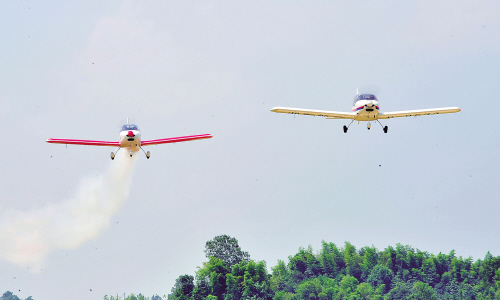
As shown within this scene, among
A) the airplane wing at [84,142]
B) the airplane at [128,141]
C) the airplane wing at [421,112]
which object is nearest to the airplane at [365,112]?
the airplane wing at [421,112]

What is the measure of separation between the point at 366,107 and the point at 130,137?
29808 millimetres

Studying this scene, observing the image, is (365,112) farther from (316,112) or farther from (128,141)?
(128,141)

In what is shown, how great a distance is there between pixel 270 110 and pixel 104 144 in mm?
25241

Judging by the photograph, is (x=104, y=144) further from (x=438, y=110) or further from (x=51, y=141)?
(x=438, y=110)

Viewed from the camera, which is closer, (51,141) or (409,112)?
(409,112)

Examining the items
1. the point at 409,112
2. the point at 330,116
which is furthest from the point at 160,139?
the point at 409,112

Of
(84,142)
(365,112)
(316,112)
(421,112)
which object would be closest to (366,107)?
(365,112)

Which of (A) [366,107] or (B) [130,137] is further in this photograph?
(B) [130,137]

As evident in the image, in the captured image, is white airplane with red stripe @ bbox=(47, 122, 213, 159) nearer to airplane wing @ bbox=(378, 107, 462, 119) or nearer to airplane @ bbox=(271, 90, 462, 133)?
airplane @ bbox=(271, 90, 462, 133)

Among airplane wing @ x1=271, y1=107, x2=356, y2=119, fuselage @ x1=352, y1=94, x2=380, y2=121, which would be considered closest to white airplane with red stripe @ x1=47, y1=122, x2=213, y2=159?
airplane wing @ x1=271, y1=107, x2=356, y2=119

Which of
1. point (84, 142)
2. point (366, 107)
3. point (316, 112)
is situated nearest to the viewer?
point (366, 107)

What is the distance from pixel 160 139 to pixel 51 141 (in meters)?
15.4

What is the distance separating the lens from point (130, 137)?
99250 mm

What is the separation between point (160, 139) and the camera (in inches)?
4294
